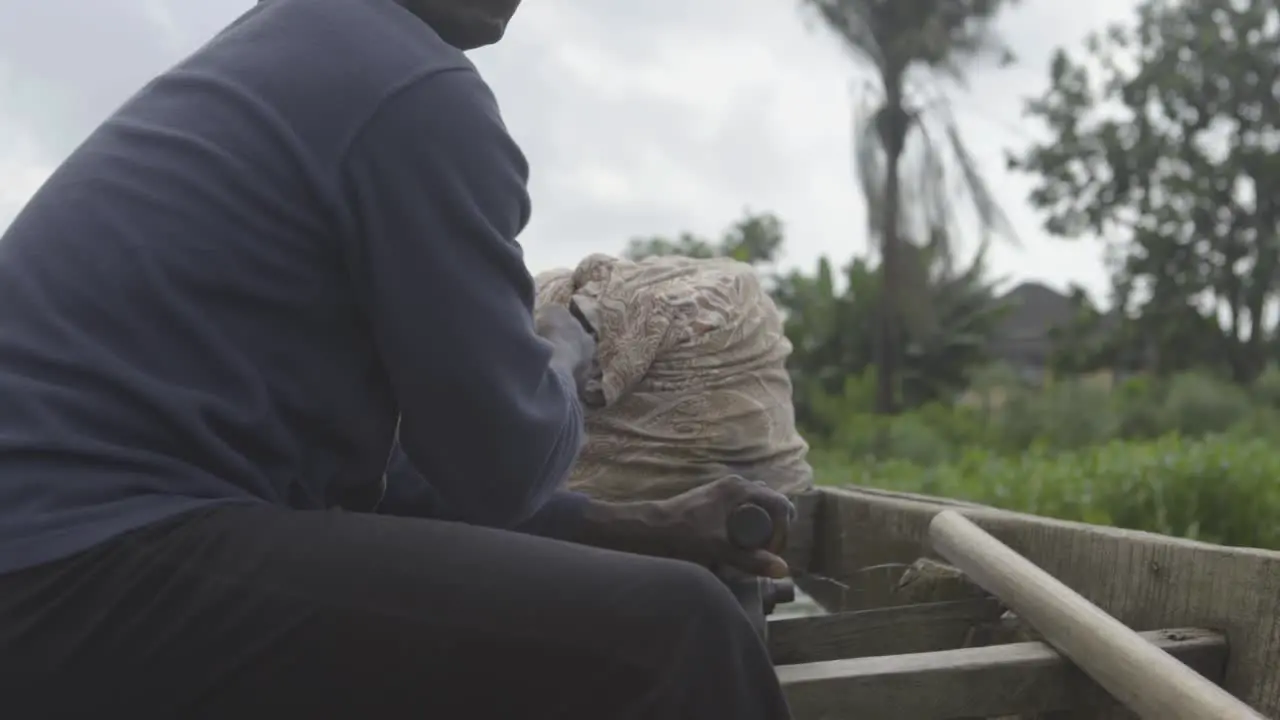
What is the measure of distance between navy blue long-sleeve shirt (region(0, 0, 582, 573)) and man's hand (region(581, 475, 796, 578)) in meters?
0.32

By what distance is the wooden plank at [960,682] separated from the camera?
63.4 inches

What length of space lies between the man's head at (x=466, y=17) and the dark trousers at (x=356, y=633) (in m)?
0.58

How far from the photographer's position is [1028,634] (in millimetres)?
2121

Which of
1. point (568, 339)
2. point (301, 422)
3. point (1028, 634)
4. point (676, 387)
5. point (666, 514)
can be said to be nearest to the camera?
point (301, 422)

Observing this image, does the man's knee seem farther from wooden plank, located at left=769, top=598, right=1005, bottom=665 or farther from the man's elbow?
wooden plank, located at left=769, top=598, right=1005, bottom=665

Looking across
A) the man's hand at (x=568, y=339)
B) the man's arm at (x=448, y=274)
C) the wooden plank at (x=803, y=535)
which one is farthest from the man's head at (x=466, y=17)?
the wooden plank at (x=803, y=535)

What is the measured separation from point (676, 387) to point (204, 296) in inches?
55.2

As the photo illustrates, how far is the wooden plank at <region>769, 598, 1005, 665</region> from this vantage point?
203 centimetres

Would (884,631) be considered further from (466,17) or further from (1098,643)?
(466,17)

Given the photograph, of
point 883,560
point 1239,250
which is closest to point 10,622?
point 883,560

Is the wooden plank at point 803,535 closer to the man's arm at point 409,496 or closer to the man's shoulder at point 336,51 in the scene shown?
the man's arm at point 409,496

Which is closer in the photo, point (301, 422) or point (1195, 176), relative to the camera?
point (301, 422)

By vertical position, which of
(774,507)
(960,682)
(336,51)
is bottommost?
(960,682)

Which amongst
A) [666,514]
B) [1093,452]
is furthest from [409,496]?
[1093,452]
